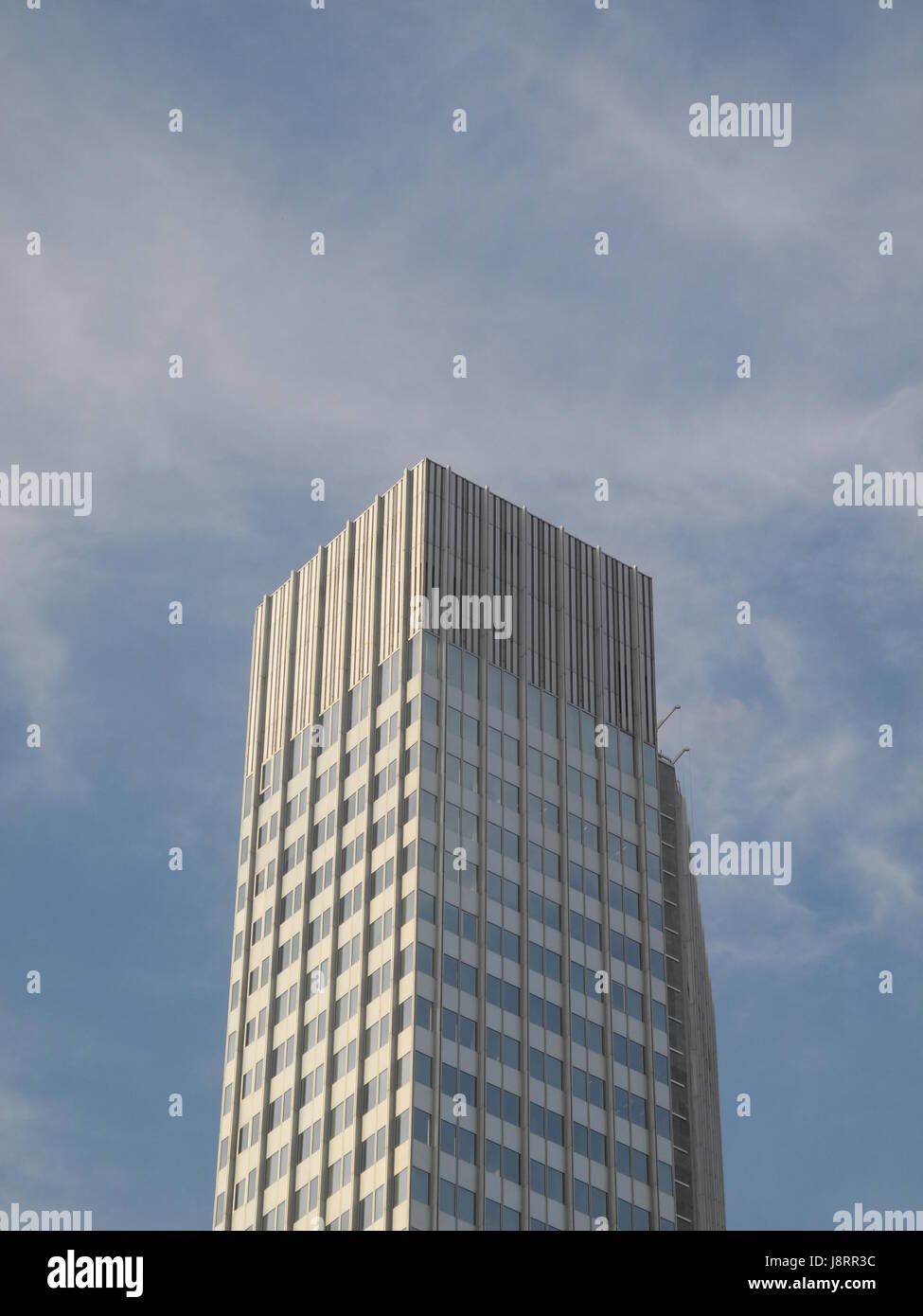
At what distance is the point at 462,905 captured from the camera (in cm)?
10425

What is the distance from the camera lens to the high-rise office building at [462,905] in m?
99.3

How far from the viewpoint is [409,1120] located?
9569cm

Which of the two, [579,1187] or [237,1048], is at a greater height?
[237,1048]

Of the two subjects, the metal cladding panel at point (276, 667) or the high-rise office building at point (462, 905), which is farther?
the metal cladding panel at point (276, 667)

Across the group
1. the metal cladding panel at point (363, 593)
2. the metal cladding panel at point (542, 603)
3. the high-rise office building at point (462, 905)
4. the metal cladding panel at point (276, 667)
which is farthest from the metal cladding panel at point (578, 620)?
the metal cladding panel at point (276, 667)

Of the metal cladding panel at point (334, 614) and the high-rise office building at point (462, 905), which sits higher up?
the metal cladding panel at point (334, 614)

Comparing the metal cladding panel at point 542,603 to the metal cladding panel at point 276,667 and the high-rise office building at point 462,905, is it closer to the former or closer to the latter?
the high-rise office building at point 462,905

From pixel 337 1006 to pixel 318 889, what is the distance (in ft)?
26.5
